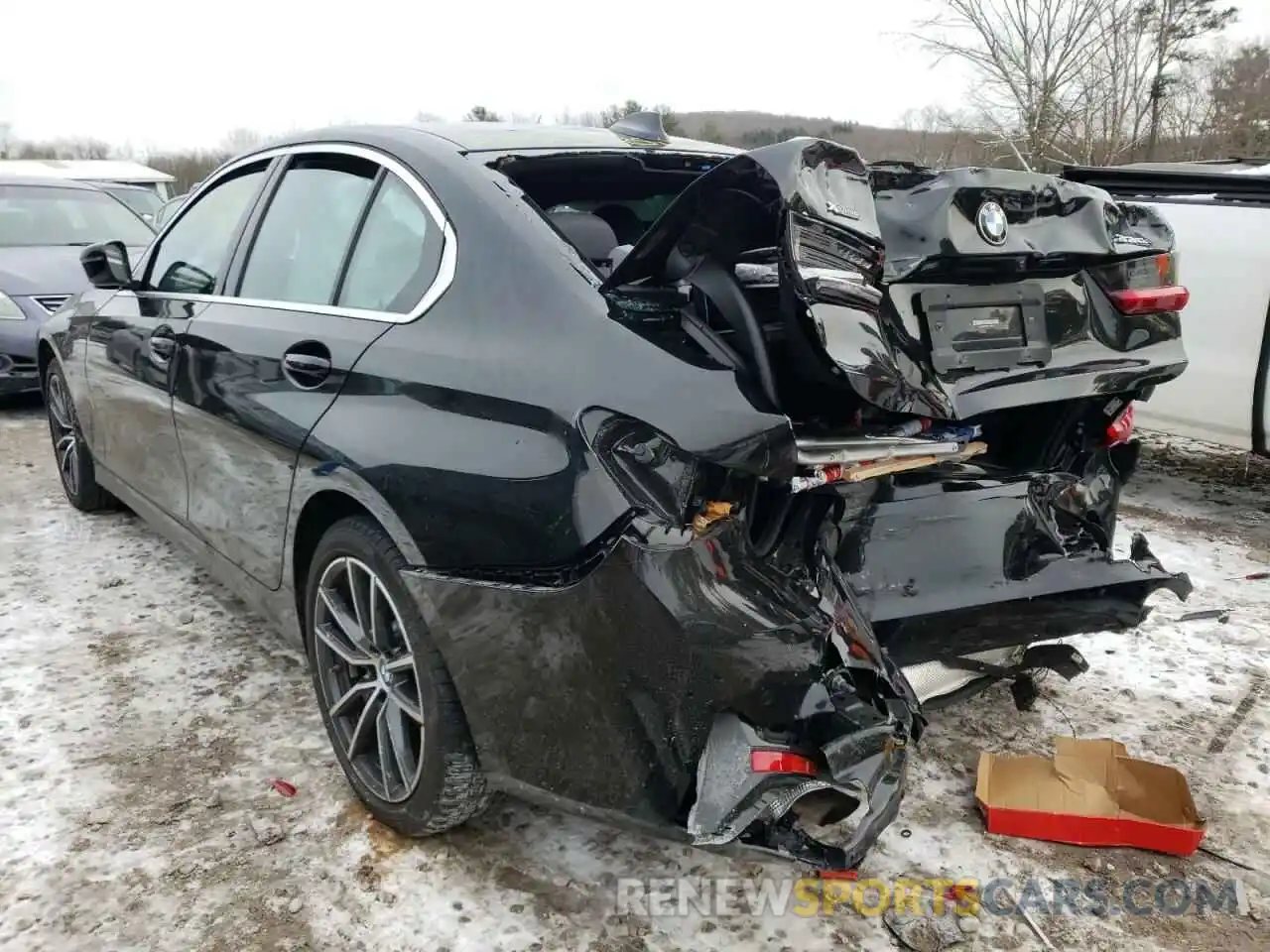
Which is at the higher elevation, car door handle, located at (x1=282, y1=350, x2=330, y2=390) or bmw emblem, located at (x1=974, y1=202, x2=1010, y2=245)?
bmw emblem, located at (x1=974, y1=202, x2=1010, y2=245)

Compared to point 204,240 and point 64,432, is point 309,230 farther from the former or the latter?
point 64,432

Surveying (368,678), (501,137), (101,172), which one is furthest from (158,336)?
(101,172)

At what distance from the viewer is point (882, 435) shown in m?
1.87

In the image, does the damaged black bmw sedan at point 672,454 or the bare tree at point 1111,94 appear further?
the bare tree at point 1111,94

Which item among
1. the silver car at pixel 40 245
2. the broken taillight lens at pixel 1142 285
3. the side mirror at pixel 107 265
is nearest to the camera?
the broken taillight lens at pixel 1142 285

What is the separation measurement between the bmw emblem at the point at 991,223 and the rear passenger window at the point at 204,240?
2.24 meters

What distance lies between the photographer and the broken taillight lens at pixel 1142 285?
2.36 meters

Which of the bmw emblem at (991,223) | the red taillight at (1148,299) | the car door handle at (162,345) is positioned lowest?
the car door handle at (162,345)

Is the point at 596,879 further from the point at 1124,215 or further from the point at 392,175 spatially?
the point at 1124,215

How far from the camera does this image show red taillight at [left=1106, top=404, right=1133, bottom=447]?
253 centimetres

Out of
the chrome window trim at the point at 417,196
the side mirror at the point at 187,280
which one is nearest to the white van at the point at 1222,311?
the chrome window trim at the point at 417,196

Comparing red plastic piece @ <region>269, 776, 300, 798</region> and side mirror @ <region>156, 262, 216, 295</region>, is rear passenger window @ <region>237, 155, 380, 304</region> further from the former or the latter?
red plastic piece @ <region>269, 776, 300, 798</region>

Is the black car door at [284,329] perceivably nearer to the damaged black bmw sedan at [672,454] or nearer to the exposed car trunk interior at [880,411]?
the damaged black bmw sedan at [672,454]

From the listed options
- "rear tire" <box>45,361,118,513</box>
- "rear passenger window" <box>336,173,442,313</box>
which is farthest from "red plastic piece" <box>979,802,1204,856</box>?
"rear tire" <box>45,361,118,513</box>
